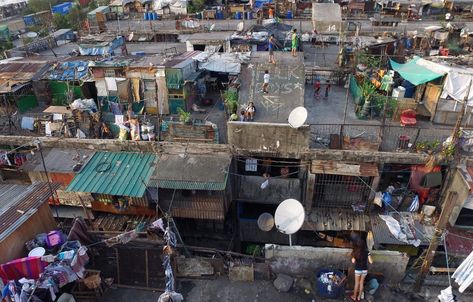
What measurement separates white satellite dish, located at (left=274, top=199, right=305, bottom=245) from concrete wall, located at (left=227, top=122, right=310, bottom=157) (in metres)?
3.67

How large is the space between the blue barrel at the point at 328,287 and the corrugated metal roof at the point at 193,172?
5.54m

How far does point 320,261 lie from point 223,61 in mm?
17150

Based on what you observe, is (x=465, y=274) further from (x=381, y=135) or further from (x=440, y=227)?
(x=381, y=135)

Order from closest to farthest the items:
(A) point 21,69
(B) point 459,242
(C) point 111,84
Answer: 1. (B) point 459,242
2. (C) point 111,84
3. (A) point 21,69

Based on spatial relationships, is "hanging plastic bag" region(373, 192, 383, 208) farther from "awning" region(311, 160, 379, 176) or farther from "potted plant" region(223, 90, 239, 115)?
"potted plant" region(223, 90, 239, 115)

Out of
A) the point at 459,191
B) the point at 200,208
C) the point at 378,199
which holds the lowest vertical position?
the point at 200,208

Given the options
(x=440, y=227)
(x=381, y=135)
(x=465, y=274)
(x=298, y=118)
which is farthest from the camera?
(x=381, y=135)

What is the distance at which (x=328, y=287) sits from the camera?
12.2 m

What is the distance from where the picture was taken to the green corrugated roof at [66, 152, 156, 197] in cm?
1590

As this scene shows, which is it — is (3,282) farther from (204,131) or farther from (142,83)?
(142,83)

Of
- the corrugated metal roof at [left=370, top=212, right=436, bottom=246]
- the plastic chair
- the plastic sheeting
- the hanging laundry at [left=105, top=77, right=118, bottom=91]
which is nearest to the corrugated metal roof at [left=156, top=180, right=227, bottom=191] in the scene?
the corrugated metal roof at [left=370, top=212, right=436, bottom=246]

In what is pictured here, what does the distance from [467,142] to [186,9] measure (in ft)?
134

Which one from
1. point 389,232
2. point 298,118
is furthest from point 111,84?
point 389,232

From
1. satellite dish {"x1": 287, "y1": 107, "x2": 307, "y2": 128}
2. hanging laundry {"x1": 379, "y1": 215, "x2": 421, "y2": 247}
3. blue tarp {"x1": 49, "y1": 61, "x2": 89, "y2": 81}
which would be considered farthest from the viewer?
blue tarp {"x1": 49, "y1": 61, "x2": 89, "y2": 81}
